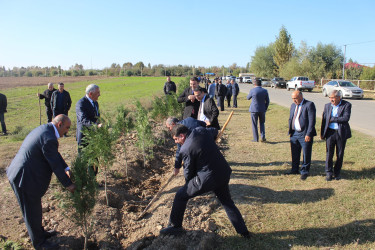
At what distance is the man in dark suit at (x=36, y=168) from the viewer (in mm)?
3426

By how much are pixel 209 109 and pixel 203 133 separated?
2311 mm

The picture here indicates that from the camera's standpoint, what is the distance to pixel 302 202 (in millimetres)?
4891

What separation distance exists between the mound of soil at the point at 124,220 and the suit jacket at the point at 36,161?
0.30 m

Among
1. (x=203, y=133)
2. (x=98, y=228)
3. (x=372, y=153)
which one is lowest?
(x=98, y=228)

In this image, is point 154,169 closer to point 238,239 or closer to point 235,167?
point 235,167

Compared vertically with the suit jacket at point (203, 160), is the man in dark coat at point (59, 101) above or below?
above

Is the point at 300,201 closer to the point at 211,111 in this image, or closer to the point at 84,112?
the point at 211,111

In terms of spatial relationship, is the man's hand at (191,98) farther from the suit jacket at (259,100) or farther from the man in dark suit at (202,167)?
the suit jacket at (259,100)

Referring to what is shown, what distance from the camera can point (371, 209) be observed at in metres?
4.54

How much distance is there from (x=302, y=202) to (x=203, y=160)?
244 cm

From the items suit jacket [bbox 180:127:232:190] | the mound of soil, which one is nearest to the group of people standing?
the mound of soil

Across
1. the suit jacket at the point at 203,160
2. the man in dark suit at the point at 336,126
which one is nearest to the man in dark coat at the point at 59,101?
A: the suit jacket at the point at 203,160

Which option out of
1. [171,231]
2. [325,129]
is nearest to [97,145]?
[171,231]

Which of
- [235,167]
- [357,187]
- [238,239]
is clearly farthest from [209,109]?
[357,187]
